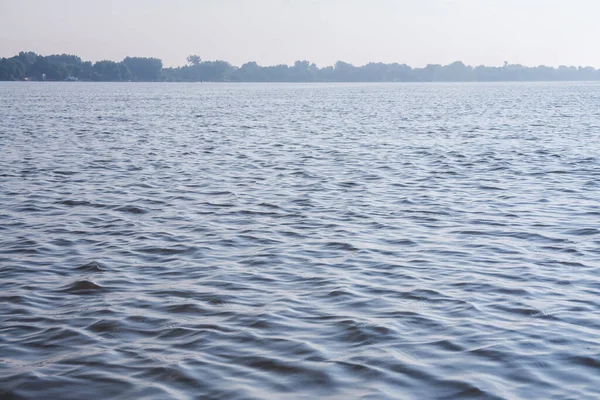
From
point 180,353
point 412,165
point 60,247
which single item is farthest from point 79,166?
point 180,353

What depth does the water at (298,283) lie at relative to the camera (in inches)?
332

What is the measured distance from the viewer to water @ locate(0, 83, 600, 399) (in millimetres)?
8422

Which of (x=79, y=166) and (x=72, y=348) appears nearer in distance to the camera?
(x=72, y=348)

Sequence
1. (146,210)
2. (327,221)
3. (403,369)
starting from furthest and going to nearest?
(146,210)
(327,221)
(403,369)

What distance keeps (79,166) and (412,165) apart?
38.9 feet

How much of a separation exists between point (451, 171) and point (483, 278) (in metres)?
15.6

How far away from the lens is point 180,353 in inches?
355

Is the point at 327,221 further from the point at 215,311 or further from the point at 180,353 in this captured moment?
the point at 180,353

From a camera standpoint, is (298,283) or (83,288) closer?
(83,288)

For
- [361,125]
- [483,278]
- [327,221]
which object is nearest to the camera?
[483,278]

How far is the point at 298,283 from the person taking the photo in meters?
12.1

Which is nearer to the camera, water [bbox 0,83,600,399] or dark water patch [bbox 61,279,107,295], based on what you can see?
water [bbox 0,83,600,399]

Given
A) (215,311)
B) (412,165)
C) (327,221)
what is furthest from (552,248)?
(412,165)

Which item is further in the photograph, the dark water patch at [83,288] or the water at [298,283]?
the dark water patch at [83,288]
